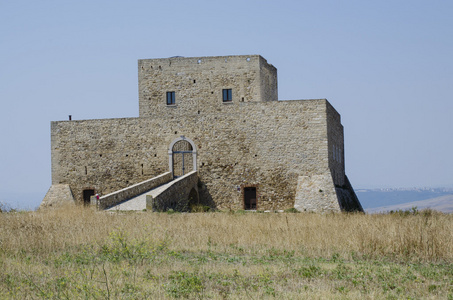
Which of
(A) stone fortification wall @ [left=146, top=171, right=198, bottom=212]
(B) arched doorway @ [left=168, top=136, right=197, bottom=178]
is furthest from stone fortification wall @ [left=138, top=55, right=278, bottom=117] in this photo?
(A) stone fortification wall @ [left=146, top=171, right=198, bottom=212]

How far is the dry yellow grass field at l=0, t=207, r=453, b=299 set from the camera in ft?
30.3

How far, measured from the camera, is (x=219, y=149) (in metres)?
30.7

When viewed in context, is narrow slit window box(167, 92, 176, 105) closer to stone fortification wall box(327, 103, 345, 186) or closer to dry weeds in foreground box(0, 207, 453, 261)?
stone fortification wall box(327, 103, 345, 186)

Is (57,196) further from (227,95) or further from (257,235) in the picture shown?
(257,235)

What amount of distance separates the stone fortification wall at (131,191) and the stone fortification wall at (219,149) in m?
1.30

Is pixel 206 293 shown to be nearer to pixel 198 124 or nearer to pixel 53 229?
pixel 53 229

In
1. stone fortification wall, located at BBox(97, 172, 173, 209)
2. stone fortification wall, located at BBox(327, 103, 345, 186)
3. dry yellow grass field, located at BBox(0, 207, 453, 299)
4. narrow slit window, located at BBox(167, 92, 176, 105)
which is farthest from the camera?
narrow slit window, located at BBox(167, 92, 176, 105)

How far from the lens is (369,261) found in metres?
11.8

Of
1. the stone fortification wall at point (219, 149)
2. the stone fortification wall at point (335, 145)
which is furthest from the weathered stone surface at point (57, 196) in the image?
the stone fortification wall at point (335, 145)

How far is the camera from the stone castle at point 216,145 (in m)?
29.5

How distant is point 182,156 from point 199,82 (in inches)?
234

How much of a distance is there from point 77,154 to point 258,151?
10.6m

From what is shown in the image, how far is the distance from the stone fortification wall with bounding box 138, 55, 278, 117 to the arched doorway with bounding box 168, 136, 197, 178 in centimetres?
428

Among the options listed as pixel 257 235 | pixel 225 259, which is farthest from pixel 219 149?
pixel 225 259
